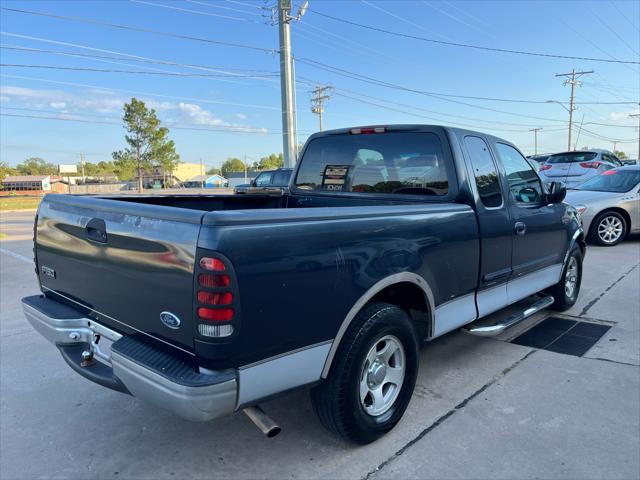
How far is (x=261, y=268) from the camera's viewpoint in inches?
82.0

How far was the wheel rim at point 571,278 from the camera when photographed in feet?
17.3

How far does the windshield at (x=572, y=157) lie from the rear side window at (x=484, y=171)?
588 inches

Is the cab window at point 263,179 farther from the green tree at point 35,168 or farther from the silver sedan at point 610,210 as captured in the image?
the green tree at point 35,168

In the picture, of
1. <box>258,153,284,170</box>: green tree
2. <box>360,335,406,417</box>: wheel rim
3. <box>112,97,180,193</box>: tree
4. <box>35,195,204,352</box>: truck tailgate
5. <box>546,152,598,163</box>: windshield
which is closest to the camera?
<box>35,195,204,352</box>: truck tailgate

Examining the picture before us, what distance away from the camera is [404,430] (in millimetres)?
3012

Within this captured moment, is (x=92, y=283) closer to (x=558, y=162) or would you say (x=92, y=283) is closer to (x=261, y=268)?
(x=261, y=268)

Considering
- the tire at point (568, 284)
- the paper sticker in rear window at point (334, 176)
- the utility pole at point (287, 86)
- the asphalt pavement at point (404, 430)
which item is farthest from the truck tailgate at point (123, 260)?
the utility pole at point (287, 86)

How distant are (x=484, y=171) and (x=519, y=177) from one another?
0.72 metres

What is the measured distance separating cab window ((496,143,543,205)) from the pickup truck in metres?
0.07

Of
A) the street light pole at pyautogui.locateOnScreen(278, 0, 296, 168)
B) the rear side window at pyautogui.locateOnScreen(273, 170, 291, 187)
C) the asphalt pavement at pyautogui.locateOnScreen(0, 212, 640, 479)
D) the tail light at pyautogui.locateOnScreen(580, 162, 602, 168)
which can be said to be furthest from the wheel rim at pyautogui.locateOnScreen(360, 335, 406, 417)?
the street light pole at pyautogui.locateOnScreen(278, 0, 296, 168)

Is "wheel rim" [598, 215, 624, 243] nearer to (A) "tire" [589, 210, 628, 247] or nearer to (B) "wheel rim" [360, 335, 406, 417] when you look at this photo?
(A) "tire" [589, 210, 628, 247]

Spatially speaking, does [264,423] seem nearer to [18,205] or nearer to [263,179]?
[263,179]

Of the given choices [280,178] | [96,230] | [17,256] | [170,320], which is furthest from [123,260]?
[280,178]

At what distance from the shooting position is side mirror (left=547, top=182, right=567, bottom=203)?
456cm
